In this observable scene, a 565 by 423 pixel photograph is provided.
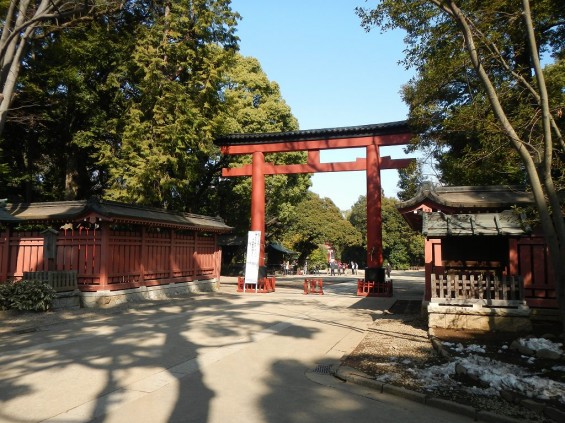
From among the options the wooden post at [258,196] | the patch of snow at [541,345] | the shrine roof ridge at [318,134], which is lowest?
the patch of snow at [541,345]

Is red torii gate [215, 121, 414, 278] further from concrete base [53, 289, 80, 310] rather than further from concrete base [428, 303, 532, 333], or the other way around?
concrete base [428, 303, 532, 333]

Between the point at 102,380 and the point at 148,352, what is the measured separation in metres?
1.86

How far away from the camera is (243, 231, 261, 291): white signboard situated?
65.7 ft

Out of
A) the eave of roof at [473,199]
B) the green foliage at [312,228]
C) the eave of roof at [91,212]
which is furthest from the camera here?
the green foliage at [312,228]

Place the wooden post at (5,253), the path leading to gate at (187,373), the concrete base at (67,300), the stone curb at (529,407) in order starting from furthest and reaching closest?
the wooden post at (5,253) → the concrete base at (67,300) → the path leading to gate at (187,373) → the stone curb at (529,407)

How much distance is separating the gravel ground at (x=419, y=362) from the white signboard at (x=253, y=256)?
9.34 meters

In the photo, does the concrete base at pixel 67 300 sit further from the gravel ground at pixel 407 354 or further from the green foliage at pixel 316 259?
the green foliage at pixel 316 259

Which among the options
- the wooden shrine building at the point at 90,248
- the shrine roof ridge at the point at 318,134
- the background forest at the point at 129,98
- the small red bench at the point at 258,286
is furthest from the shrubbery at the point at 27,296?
the shrine roof ridge at the point at 318,134

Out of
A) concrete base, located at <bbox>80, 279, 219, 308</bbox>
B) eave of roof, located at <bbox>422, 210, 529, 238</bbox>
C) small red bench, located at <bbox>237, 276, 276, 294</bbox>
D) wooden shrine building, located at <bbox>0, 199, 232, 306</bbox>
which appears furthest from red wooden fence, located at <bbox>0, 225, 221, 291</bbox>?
eave of roof, located at <bbox>422, 210, 529, 238</bbox>

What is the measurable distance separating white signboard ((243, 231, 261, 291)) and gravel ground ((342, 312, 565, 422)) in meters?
9.34

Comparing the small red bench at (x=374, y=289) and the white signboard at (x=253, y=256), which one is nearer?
the small red bench at (x=374, y=289)

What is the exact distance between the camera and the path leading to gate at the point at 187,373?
16.2 feet

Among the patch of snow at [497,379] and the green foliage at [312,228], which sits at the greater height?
the green foliage at [312,228]

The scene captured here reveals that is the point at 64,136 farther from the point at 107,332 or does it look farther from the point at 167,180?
the point at 107,332
